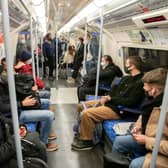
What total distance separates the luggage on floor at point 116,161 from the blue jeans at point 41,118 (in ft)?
4.18

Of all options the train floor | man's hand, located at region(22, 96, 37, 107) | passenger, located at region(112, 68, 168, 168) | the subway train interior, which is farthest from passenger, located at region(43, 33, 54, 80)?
passenger, located at region(112, 68, 168, 168)

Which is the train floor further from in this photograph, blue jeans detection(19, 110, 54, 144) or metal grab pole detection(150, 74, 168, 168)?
metal grab pole detection(150, 74, 168, 168)

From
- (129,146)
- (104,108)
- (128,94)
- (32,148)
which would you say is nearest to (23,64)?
(104,108)

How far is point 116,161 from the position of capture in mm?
2781

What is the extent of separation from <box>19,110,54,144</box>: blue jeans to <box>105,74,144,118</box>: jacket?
97cm

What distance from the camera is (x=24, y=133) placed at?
119 inches

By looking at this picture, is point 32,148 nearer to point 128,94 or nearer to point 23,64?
point 128,94

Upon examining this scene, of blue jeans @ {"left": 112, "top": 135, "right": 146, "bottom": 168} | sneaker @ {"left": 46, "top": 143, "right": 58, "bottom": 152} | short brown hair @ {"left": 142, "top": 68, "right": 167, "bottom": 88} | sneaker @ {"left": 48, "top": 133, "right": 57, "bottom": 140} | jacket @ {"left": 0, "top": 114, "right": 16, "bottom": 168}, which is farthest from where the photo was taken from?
sneaker @ {"left": 48, "top": 133, "right": 57, "bottom": 140}

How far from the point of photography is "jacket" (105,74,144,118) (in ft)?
12.8

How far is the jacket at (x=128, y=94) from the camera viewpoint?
390cm

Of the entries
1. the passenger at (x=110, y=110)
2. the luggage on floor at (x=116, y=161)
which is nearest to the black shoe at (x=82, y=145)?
the passenger at (x=110, y=110)

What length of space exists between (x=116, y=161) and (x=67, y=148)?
58.4 inches

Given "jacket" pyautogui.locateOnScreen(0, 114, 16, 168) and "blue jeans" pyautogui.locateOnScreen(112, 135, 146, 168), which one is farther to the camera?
"blue jeans" pyautogui.locateOnScreen(112, 135, 146, 168)

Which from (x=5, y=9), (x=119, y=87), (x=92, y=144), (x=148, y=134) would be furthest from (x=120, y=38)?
(x=5, y=9)
